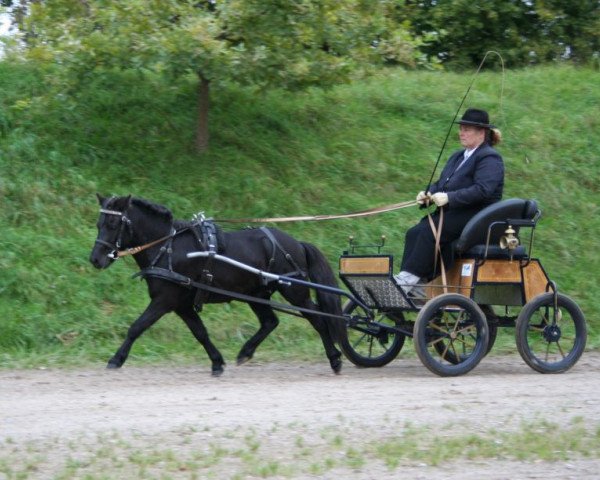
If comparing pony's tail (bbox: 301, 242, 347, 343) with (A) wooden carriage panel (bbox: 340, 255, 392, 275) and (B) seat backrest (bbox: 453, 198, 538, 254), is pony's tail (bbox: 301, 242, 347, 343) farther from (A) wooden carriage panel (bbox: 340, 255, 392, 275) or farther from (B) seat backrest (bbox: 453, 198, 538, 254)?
(B) seat backrest (bbox: 453, 198, 538, 254)

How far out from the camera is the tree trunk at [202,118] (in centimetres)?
1404

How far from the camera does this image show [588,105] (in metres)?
18.0

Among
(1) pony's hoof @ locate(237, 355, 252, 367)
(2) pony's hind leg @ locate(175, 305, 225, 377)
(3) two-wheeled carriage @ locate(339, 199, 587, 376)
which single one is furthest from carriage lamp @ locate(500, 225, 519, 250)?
(2) pony's hind leg @ locate(175, 305, 225, 377)

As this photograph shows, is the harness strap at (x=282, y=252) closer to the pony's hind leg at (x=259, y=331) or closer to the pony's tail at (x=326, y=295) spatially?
the pony's tail at (x=326, y=295)

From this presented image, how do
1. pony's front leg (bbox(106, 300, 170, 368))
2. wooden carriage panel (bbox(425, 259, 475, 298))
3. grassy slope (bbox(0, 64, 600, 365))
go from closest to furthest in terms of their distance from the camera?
1. pony's front leg (bbox(106, 300, 170, 368))
2. wooden carriage panel (bbox(425, 259, 475, 298))
3. grassy slope (bbox(0, 64, 600, 365))

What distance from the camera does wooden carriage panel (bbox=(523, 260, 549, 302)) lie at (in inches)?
376

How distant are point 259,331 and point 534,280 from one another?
2606mm

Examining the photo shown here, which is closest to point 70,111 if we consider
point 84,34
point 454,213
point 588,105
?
point 84,34

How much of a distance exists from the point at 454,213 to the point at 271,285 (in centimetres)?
179

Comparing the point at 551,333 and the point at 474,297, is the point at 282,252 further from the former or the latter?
the point at 551,333

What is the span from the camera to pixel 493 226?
9352mm

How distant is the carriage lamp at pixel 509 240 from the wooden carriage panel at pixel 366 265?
3.40 ft

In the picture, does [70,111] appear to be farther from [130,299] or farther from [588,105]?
[588,105]

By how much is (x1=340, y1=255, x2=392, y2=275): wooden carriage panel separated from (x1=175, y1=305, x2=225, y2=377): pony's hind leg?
1359 millimetres
